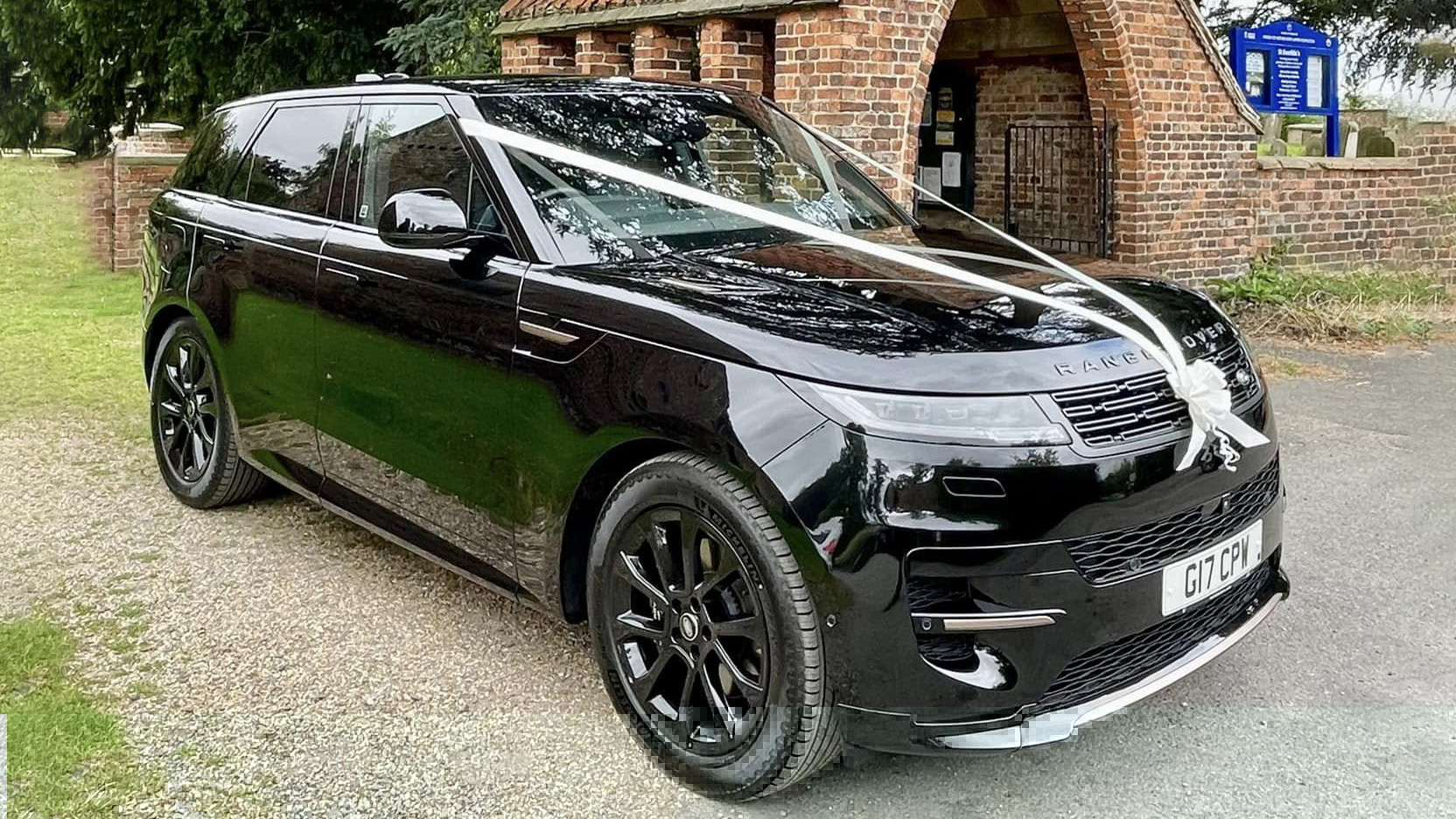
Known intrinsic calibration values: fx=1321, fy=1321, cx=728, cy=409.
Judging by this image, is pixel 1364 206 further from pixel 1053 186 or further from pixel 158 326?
pixel 158 326

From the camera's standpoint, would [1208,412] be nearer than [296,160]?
Yes

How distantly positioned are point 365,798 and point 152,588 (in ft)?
6.38

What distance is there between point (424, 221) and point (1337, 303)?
30.6 feet

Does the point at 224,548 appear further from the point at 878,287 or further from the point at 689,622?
the point at 878,287

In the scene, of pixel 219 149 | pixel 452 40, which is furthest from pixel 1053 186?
pixel 219 149

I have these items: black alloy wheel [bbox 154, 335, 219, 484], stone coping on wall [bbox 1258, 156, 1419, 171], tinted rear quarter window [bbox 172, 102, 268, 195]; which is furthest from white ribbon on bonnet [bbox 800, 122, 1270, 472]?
stone coping on wall [bbox 1258, 156, 1419, 171]

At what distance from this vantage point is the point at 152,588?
15.6 feet

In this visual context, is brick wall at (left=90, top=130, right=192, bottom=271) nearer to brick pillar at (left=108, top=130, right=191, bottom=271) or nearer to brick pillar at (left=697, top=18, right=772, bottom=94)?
brick pillar at (left=108, top=130, right=191, bottom=271)

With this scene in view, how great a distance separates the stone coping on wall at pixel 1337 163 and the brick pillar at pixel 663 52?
516cm

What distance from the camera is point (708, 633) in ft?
10.4

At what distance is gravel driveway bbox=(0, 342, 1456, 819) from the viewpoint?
324 cm

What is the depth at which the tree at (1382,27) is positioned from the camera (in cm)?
2055

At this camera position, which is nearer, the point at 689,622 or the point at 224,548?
the point at 689,622

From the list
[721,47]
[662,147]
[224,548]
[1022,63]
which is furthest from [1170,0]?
[224,548]
